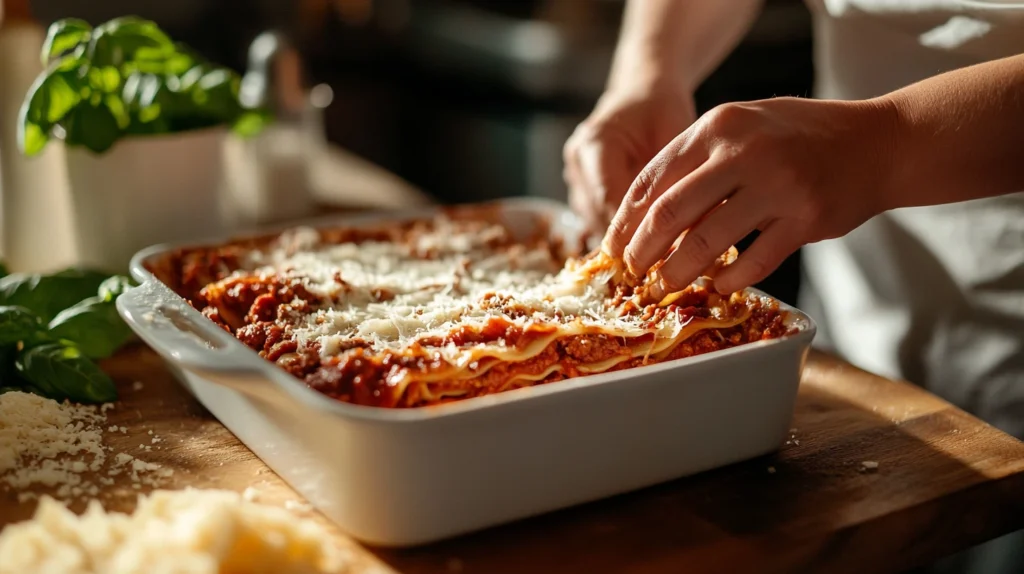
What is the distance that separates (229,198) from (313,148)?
45cm

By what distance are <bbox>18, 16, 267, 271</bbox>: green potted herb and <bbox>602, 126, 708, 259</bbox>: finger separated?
830mm

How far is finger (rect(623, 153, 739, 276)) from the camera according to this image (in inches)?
37.3

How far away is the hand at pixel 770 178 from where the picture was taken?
940 millimetres

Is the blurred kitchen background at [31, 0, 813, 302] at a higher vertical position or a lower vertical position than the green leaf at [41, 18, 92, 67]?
lower

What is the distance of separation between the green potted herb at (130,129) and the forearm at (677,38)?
0.68 m

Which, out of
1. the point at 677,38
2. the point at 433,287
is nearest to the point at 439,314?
the point at 433,287

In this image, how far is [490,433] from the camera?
85 cm

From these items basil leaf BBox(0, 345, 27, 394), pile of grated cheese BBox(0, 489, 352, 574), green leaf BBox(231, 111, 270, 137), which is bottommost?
basil leaf BBox(0, 345, 27, 394)

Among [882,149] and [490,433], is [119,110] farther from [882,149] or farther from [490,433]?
[882,149]

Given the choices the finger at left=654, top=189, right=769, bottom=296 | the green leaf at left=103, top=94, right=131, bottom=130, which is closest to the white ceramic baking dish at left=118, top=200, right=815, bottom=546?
the finger at left=654, top=189, right=769, bottom=296

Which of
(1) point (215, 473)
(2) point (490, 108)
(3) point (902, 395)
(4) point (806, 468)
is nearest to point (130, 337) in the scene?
(1) point (215, 473)

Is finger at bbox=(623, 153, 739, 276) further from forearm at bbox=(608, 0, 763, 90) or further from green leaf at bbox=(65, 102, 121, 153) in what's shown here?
green leaf at bbox=(65, 102, 121, 153)

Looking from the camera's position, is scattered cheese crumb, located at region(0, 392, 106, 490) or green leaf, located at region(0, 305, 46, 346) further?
green leaf, located at region(0, 305, 46, 346)

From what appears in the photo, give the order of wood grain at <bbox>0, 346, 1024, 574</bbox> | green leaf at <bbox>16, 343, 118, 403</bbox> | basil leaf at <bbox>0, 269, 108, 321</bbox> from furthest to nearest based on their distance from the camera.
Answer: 1. basil leaf at <bbox>0, 269, 108, 321</bbox>
2. green leaf at <bbox>16, 343, 118, 403</bbox>
3. wood grain at <bbox>0, 346, 1024, 574</bbox>
